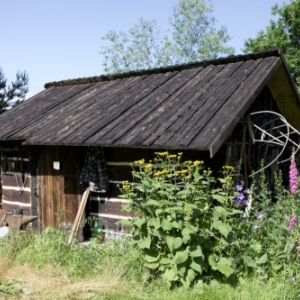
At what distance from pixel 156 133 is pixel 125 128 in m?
0.82

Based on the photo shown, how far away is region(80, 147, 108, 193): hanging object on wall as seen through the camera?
26.7ft

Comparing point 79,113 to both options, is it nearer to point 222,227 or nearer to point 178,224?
point 178,224

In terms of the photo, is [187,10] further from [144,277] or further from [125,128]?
[144,277]

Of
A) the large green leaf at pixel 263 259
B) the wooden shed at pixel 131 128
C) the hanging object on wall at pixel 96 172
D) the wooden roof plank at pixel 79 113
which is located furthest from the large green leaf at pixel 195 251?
the wooden roof plank at pixel 79 113

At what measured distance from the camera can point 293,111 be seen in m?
9.74

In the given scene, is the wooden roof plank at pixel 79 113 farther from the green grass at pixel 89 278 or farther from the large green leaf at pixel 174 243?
the large green leaf at pixel 174 243

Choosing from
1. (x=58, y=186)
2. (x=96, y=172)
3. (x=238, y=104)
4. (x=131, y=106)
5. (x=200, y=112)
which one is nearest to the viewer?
(x=238, y=104)

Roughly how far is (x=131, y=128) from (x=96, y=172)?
127 centimetres

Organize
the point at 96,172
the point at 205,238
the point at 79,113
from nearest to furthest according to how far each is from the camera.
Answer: the point at 205,238
the point at 96,172
the point at 79,113

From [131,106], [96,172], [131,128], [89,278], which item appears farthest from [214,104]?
[89,278]

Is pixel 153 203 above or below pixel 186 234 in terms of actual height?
above

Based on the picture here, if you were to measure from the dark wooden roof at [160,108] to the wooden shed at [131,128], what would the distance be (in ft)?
0.07

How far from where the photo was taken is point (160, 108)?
8.04 metres

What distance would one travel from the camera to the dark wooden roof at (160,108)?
675cm
